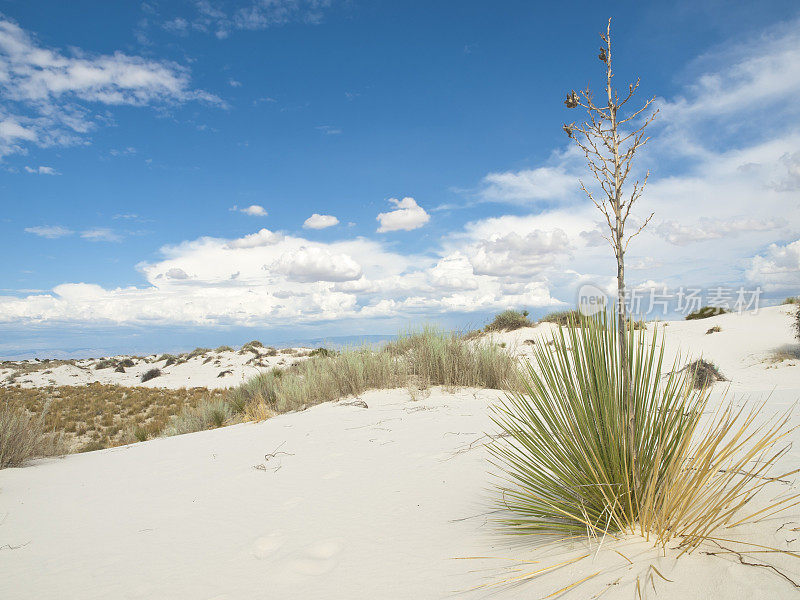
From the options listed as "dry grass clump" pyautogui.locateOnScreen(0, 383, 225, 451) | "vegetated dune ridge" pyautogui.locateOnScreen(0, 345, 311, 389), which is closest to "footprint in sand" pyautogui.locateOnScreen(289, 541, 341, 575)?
"dry grass clump" pyautogui.locateOnScreen(0, 383, 225, 451)

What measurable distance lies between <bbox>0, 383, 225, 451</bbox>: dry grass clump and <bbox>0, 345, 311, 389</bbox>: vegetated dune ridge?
3.65 meters

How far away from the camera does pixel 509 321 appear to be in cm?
2259

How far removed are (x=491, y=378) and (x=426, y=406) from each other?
2344 millimetres

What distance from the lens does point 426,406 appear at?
716 cm

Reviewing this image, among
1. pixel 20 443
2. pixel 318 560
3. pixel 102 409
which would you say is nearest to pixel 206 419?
pixel 20 443

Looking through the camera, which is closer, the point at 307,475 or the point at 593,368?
the point at 593,368

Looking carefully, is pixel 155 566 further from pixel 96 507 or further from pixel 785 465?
pixel 785 465

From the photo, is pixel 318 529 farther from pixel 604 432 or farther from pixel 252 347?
pixel 252 347

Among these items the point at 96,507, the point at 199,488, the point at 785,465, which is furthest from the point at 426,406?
the point at 785,465

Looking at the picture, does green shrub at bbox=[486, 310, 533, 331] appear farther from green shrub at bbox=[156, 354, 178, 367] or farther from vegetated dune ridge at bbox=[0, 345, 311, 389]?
green shrub at bbox=[156, 354, 178, 367]

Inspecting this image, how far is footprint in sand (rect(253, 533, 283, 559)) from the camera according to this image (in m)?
3.06

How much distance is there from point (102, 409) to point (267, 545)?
1961 cm

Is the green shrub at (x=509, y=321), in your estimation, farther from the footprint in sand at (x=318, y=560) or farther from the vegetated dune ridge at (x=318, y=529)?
the footprint in sand at (x=318, y=560)

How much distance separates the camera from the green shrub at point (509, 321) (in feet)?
72.8
